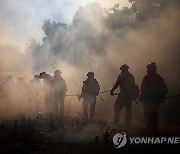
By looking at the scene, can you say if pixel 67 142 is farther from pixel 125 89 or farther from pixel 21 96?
pixel 21 96

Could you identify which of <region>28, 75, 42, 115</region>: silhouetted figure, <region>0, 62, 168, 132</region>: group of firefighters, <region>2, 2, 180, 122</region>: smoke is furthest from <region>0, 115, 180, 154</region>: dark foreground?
<region>2, 2, 180, 122</region>: smoke

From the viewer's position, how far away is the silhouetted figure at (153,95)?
30.9 feet

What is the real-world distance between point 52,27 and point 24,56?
9299 mm

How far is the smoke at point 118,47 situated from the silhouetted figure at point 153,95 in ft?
27.9

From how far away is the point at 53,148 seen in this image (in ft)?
26.5

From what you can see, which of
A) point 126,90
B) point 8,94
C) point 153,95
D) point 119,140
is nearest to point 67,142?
point 119,140

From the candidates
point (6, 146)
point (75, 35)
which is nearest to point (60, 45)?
point (75, 35)

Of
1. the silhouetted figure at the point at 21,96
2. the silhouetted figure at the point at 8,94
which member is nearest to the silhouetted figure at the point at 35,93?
the silhouetted figure at the point at 21,96

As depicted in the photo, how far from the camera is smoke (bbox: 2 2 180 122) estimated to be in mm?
20625

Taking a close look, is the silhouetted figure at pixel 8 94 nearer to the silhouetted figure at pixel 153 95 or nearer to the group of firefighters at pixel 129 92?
the group of firefighters at pixel 129 92

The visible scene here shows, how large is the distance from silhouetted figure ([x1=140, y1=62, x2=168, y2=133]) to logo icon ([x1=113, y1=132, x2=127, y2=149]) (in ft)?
3.65

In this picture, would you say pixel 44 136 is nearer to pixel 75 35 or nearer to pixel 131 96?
pixel 131 96

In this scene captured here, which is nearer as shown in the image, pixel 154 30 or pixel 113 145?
pixel 113 145

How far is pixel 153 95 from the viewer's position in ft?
31.1
